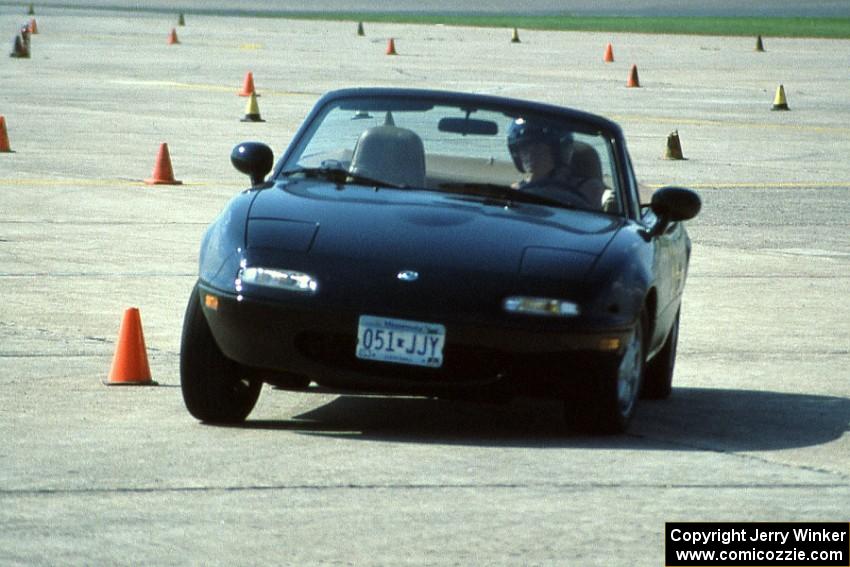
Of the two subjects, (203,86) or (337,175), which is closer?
(337,175)

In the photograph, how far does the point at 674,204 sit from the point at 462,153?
956 mm

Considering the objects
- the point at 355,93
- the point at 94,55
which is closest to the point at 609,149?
the point at 355,93

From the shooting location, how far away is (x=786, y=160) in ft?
76.0

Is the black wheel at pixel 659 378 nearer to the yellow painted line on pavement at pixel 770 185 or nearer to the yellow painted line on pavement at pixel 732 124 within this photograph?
the yellow painted line on pavement at pixel 770 185

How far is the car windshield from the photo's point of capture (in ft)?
28.4

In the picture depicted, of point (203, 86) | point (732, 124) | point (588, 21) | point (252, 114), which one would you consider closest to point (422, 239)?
point (252, 114)

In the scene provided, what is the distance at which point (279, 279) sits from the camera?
7.57 meters

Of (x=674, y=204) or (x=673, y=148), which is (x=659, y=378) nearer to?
(x=674, y=204)

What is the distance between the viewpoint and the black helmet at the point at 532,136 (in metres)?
8.78

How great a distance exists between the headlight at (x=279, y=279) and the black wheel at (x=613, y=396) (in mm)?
1080

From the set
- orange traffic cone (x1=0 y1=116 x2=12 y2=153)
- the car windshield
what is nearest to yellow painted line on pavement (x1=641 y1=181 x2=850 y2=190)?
orange traffic cone (x1=0 y1=116 x2=12 y2=153)

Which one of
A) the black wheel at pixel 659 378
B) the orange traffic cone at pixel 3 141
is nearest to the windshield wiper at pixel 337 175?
the black wheel at pixel 659 378

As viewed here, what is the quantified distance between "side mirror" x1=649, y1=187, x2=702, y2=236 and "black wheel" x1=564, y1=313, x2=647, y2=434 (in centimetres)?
80

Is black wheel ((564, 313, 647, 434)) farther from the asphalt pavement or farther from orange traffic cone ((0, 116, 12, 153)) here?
orange traffic cone ((0, 116, 12, 153))
